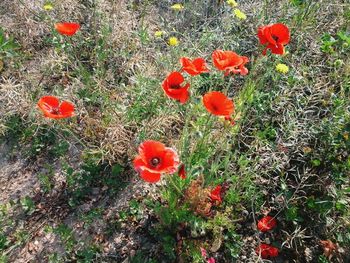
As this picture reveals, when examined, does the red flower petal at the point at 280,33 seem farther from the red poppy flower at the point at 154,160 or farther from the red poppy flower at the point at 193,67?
the red poppy flower at the point at 154,160

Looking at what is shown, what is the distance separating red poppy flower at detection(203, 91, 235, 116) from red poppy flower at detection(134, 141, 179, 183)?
0.26 meters

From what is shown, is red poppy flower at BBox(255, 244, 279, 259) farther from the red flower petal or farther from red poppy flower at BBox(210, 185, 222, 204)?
the red flower petal

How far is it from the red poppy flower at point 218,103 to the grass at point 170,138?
0.84ft

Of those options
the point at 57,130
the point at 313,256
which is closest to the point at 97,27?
the point at 57,130

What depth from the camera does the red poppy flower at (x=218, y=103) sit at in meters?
1.66

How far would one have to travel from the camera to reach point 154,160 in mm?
1638

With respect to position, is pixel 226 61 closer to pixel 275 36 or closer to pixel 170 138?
pixel 275 36

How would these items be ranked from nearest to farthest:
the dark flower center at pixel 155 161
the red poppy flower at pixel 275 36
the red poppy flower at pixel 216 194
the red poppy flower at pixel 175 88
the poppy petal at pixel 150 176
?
the poppy petal at pixel 150 176, the dark flower center at pixel 155 161, the red poppy flower at pixel 175 88, the red poppy flower at pixel 275 36, the red poppy flower at pixel 216 194

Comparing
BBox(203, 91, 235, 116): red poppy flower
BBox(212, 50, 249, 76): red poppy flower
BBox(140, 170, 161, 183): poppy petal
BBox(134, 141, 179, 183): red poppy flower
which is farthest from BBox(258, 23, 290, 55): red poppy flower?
BBox(140, 170, 161, 183): poppy petal

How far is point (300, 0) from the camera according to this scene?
283 cm

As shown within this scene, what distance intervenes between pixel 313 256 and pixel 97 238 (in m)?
1.27

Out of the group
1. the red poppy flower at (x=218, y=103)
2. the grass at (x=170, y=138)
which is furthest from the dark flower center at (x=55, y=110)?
the red poppy flower at (x=218, y=103)

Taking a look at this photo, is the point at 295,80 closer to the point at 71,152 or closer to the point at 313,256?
the point at 313,256

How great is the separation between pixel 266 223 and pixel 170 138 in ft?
2.66
